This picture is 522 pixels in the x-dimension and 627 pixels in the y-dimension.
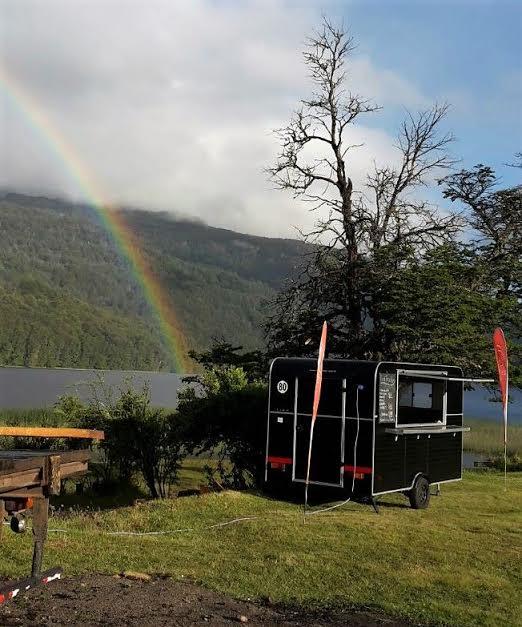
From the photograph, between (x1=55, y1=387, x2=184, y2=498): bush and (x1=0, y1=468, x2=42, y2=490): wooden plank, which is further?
(x1=55, y1=387, x2=184, y2=498): bush

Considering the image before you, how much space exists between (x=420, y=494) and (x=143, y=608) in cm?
885

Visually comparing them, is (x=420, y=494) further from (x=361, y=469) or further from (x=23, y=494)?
(x=23, y=494)

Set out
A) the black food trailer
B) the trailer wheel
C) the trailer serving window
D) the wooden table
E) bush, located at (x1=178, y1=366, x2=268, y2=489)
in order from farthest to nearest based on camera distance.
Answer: bush, located at (x1=178, y1=366, x2=268, y2=489)
the trailer serving window
the trailer wheel
the black food trailer
the wooden table

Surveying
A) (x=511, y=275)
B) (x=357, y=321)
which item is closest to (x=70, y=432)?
(x=357, y=321)

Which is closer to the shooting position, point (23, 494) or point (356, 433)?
point (23, 494)

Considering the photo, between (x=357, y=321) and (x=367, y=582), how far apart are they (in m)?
17.5

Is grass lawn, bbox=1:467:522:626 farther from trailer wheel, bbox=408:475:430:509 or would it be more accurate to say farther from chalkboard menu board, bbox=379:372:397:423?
chalkboard menu board, bbox=379:372:397:423

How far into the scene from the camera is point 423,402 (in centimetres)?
1627

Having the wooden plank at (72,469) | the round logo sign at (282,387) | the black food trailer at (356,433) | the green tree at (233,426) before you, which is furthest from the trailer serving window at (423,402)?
the wooden plank at (72,469)

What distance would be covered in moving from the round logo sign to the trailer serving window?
9.08ft

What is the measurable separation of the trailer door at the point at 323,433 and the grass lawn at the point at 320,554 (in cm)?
74

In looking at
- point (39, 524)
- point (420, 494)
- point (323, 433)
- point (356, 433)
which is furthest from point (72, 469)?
point (420, 494)

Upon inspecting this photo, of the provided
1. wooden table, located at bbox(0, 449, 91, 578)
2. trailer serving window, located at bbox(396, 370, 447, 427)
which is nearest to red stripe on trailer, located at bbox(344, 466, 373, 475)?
trailer serving window, located at bbox(396, 370, 447, 427)

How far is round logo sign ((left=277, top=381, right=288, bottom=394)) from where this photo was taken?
14373mm
